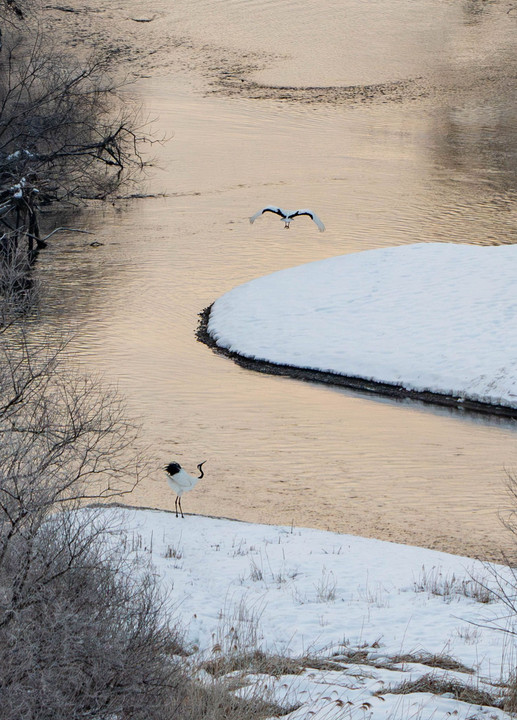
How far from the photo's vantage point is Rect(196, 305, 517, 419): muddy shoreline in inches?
738

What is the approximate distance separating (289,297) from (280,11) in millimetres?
42378

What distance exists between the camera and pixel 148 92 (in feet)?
158

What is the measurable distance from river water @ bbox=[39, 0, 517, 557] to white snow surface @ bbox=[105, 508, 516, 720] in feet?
6.21

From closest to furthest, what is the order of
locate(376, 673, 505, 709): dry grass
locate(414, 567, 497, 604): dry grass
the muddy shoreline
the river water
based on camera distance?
locate(376, 673, 505, 709): dry grass < locate(414, 567, 497, 604): dry grass < the river water < the muddy shoreline

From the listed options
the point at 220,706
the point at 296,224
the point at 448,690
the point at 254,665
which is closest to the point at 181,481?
the point at 254,665

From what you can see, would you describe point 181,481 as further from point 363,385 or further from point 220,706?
point 363,385

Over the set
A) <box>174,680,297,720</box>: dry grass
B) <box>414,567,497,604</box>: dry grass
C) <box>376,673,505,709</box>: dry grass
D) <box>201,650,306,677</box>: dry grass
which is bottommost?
<box>414,567,497,604</box>: dry grass

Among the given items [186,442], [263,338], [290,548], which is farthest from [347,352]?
[290,548]

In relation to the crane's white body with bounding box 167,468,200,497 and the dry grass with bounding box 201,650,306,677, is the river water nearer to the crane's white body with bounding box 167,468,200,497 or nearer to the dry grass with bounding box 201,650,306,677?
the crane's white body with bounding box 167,468,200,497

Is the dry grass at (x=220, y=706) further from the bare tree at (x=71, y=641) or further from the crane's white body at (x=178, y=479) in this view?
the crane's white body at (x=178, y=479)

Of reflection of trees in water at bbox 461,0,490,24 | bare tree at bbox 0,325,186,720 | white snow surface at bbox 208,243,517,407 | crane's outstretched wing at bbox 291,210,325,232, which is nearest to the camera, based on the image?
bare tree at bbox 0,325,186,720

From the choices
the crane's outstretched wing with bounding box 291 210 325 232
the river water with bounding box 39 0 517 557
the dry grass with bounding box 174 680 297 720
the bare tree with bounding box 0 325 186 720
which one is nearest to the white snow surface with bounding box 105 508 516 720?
the dry grass with bounding box 174 680 297 720

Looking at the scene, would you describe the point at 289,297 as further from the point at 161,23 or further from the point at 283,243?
the point at 161,23

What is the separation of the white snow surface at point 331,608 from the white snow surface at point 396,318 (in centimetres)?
860
